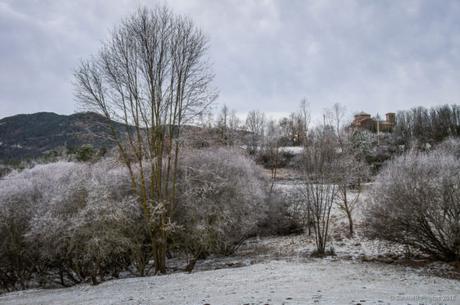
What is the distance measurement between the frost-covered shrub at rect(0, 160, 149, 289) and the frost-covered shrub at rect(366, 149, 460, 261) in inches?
403

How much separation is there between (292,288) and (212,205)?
688 centimetres

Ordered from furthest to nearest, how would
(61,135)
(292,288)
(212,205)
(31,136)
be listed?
1. (31,136)
2. (61,135)
3. (212,205)
4. (292,288)

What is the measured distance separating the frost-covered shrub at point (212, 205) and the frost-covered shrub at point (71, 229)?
2.20 meters

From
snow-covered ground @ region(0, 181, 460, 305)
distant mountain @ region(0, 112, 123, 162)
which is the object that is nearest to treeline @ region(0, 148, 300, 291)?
snow-covered ground @ region(0, 181, 460, 305)

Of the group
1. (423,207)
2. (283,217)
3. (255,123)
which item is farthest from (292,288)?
(255,123)

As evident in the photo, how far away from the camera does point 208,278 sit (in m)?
10.6

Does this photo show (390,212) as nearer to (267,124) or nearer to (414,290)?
(414,290)

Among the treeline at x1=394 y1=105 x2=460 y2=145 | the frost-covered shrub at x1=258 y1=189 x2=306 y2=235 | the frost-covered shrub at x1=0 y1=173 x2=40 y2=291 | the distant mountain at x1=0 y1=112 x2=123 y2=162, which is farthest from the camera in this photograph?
the distant mountain at x1=0 y1=112 x2=123 y2=162

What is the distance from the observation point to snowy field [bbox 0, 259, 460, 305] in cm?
683

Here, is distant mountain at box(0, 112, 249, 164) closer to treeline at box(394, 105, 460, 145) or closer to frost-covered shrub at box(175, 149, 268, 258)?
frost-covered shrub at box(175, 149, 268, 258)

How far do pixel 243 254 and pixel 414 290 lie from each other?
10.3m

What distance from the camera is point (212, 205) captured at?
47.1 ft

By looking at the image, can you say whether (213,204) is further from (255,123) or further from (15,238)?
(255,123)

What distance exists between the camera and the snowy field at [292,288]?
6833 millimetres
